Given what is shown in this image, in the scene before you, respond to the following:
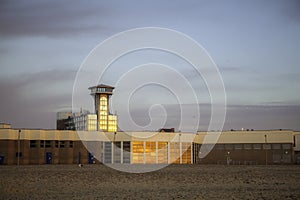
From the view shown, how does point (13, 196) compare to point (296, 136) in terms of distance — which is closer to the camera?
point (13, 196)

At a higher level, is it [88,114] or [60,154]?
[88,114]

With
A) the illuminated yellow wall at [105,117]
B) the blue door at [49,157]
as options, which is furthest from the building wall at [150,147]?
the illuminated yellow wall at [105,117]

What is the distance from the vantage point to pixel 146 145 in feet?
301

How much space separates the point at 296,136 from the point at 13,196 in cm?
8001

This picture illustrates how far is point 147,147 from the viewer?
9175 centimetres

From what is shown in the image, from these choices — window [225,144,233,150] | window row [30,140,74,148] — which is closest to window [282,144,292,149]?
window [225,144,233,150]

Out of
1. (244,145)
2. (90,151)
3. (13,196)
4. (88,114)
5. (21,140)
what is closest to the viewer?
(13,196)

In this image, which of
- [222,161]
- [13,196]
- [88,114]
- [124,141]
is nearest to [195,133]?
[222,161]

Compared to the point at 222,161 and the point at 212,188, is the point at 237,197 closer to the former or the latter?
the point at 212,188

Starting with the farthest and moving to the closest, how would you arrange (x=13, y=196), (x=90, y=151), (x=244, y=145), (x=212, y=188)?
(x=244, y=145), (x=90, y=151), (x=212, y=188), (x=13, y=196)

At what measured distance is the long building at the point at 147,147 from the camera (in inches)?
3199

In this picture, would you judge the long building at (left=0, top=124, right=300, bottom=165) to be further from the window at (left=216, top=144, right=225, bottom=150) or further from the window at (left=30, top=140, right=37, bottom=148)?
the window at (left=216, top=144, right=225, bottom=150)

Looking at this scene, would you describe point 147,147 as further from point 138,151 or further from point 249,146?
point 249,146

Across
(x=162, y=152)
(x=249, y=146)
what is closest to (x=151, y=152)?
(x=162, y=152)
